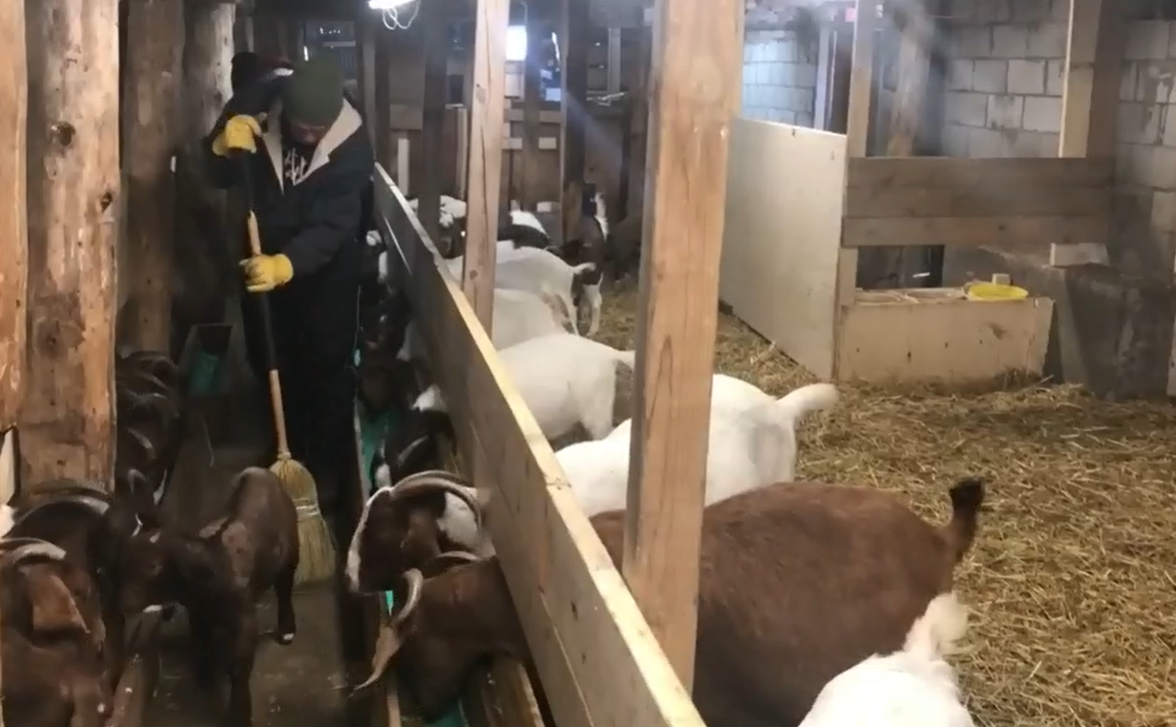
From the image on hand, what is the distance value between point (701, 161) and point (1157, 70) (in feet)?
17.9

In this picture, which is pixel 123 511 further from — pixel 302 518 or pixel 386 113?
pixel 386 113

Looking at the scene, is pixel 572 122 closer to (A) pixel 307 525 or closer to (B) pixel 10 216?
(A) pixel 307 525

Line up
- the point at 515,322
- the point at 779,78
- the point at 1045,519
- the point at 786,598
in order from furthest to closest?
the point at 779,78, the point at 515,322, the point at 1045,519, the point at 786,598

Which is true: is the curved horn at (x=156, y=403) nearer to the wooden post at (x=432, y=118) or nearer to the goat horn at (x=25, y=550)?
the goat horn at (x=25, y=550)

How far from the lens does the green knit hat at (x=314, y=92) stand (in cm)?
522

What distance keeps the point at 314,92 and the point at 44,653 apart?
297 cm

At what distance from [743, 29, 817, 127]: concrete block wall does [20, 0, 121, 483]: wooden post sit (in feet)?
30.1

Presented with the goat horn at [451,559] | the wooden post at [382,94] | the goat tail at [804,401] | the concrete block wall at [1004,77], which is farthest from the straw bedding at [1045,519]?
the wooden post at [382,94]

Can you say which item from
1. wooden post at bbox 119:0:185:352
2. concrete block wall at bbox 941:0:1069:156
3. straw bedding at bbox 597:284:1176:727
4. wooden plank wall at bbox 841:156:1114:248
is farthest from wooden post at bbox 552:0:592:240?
wooden post at bbox 119:0:185:352

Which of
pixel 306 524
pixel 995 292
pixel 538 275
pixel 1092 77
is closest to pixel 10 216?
pixel 306 524

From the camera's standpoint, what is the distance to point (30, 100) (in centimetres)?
365

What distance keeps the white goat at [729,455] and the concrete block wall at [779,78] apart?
8.22m

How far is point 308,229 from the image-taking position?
17.8 feet

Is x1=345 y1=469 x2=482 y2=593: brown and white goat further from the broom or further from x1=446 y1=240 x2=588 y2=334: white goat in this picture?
x1=446 y1=240 x2=588 y2=334: white goat
